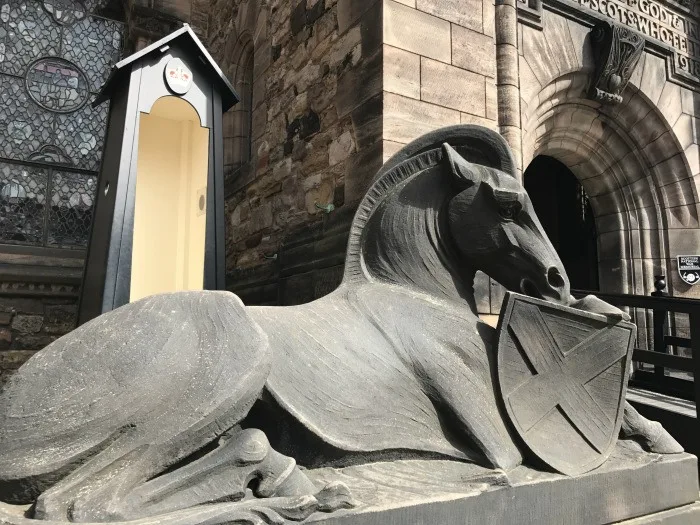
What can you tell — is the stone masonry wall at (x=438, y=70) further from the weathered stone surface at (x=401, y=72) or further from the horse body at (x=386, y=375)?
the horse body at (x=386, y=375)

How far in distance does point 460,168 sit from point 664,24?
5895mm

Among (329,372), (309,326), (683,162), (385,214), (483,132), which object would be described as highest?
(683,162)

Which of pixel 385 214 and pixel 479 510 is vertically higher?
pixel 385 214

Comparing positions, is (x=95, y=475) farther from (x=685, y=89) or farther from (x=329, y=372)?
(x=685, y=89)

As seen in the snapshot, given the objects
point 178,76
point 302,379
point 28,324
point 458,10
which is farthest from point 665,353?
point 28,324

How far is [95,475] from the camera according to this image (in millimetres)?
1158

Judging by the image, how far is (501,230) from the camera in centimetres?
187

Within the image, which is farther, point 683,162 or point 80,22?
point 80,22

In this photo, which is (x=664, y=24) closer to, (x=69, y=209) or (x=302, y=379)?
(x=302, y=379)

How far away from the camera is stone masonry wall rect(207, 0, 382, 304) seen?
3.55 meters

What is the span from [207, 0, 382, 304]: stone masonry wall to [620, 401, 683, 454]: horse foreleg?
1931mm

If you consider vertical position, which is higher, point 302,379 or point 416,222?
point 416,222

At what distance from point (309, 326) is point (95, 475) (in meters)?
0.70

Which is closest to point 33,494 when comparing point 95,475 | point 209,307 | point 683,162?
point 95,475
